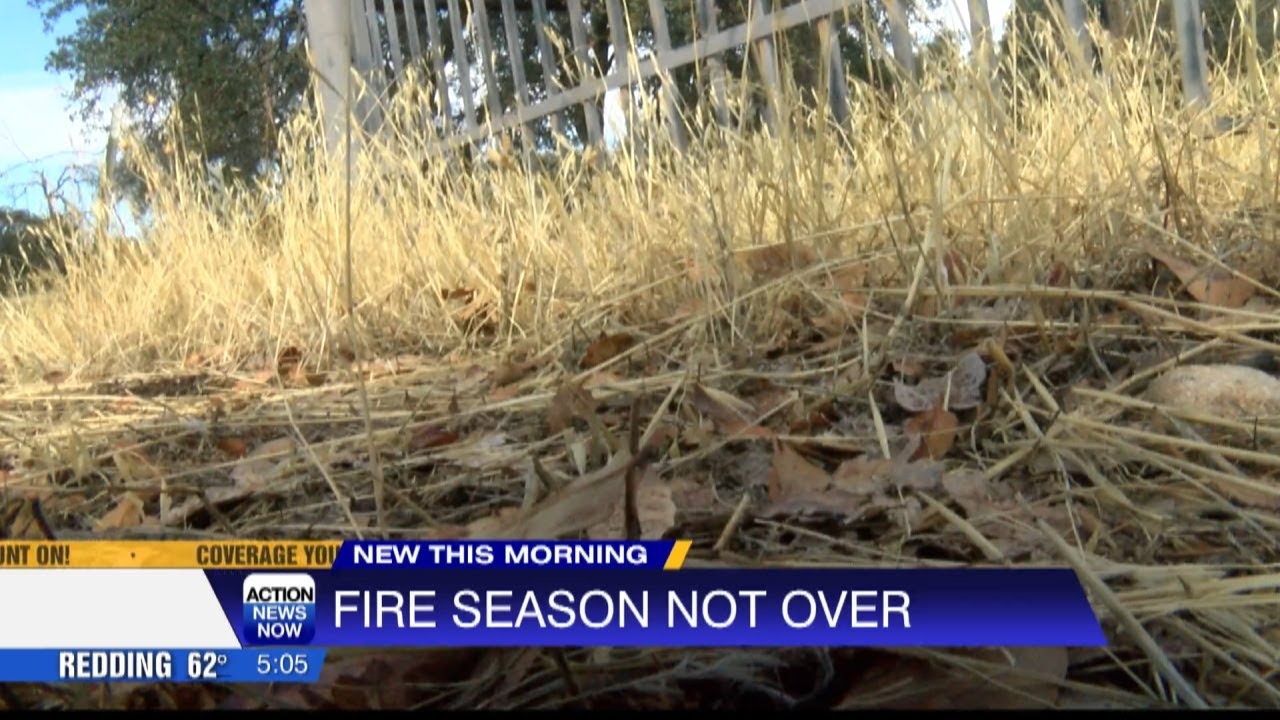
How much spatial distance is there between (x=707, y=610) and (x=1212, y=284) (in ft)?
2.42

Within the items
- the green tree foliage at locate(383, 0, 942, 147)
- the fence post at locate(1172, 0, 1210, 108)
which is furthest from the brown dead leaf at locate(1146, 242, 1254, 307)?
the green tree foliage at locate(383, 0, 942, 147)

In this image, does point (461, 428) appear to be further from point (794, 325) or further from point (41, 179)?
point (41, 179)

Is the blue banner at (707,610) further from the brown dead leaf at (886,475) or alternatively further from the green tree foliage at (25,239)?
the green tree foliage at (25,239)

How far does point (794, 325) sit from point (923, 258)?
154 millimetres

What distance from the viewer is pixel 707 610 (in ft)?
1.90

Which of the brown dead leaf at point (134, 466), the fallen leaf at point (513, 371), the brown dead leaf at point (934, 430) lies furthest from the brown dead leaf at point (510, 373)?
the brown dead leaf at point (934, 430)

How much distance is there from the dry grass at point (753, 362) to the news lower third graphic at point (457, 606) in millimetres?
19

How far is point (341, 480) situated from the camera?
34.5 inches

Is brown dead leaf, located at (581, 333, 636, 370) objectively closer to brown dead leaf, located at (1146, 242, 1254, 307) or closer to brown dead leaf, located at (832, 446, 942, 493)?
brown dead leaf, located at (832, 446, 942, 493)

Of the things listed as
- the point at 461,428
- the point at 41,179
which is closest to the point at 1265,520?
the point at 461,428

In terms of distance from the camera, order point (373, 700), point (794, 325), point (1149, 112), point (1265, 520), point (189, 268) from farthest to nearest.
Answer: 1. point (189, 268)
2. point (1149, 112)
3. point (794, 325)
4. point (1265, 520)
5. point (373, 700)

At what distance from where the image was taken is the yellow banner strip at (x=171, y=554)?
2.09ft

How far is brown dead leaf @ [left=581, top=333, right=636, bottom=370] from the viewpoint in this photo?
1164mm

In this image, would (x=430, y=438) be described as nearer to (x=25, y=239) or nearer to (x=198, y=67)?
(x=198, y=67)
